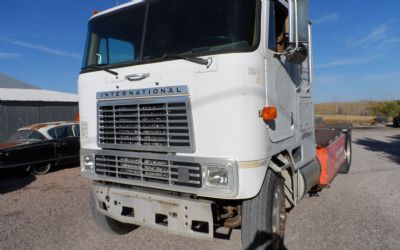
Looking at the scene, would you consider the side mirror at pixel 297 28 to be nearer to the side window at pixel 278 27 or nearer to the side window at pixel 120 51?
the side window at pixel 278 27

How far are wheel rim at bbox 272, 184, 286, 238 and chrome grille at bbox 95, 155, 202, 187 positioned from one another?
1.01 meters

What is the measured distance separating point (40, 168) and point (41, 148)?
730 mm

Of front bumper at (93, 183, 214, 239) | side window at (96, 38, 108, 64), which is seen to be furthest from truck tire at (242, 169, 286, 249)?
side window at (96, 38, 108, 64)

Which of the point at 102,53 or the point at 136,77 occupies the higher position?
the point at 102,53

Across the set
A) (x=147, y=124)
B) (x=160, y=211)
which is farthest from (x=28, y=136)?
(x=160, y=211)

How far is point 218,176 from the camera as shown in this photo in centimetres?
338

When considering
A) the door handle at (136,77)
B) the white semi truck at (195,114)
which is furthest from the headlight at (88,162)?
the door handle at (136,77)

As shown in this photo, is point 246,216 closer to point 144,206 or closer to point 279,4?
point 144,206

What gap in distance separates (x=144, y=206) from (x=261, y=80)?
5.92 feet

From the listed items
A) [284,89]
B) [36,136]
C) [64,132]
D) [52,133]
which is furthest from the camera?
[64,132]

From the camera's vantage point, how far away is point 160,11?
3.94m

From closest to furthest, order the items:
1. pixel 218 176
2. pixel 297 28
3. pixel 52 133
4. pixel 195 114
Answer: pixel 218 176 → pixel 195 114 → pixel 297 28 → pixel 52 133

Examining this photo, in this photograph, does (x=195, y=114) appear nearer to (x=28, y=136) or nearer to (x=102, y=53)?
(x=102, y=53)

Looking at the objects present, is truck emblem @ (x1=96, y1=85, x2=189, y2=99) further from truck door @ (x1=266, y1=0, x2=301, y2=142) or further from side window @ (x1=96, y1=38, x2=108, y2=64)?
truck door @ (x1=266, y1=0, x2=301, y2=142)
